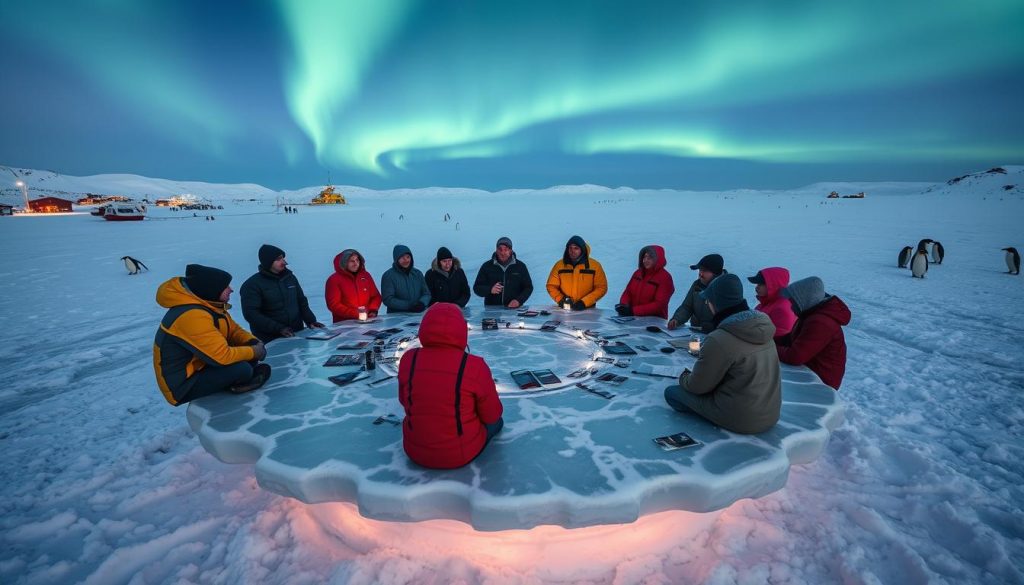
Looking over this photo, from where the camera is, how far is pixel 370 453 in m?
3.02

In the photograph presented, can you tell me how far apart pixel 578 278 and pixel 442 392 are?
4723 mm

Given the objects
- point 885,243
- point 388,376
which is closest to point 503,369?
point 388,376

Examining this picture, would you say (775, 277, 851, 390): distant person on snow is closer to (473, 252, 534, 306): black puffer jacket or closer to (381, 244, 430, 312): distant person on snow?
(473, 252, 534, 306): black puffer jacket

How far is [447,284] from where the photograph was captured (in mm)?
7355

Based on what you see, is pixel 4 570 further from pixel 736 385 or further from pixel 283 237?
pixel 283 237

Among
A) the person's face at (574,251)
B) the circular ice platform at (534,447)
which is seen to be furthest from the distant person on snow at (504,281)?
the circular ice platform at (534,447)

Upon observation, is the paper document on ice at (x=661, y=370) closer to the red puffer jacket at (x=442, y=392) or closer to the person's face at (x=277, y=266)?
Answer: the red puffer jacket at (x=442, y=392)

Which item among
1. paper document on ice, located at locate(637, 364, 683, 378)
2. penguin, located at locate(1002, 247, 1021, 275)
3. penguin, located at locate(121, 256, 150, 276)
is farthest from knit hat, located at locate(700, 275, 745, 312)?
penguin, located at locate(121, 256, 150, 276)

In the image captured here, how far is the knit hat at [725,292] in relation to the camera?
376 centimetres

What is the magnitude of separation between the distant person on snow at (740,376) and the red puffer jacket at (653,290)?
3.09 metres

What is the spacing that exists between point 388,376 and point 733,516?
3443 mm

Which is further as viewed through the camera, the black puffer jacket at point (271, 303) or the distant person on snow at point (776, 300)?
the black puffer jacket at point (271, 303)

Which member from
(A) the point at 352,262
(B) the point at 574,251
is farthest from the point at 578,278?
(A) the point at 352,262

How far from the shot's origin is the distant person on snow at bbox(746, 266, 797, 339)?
474 cm
